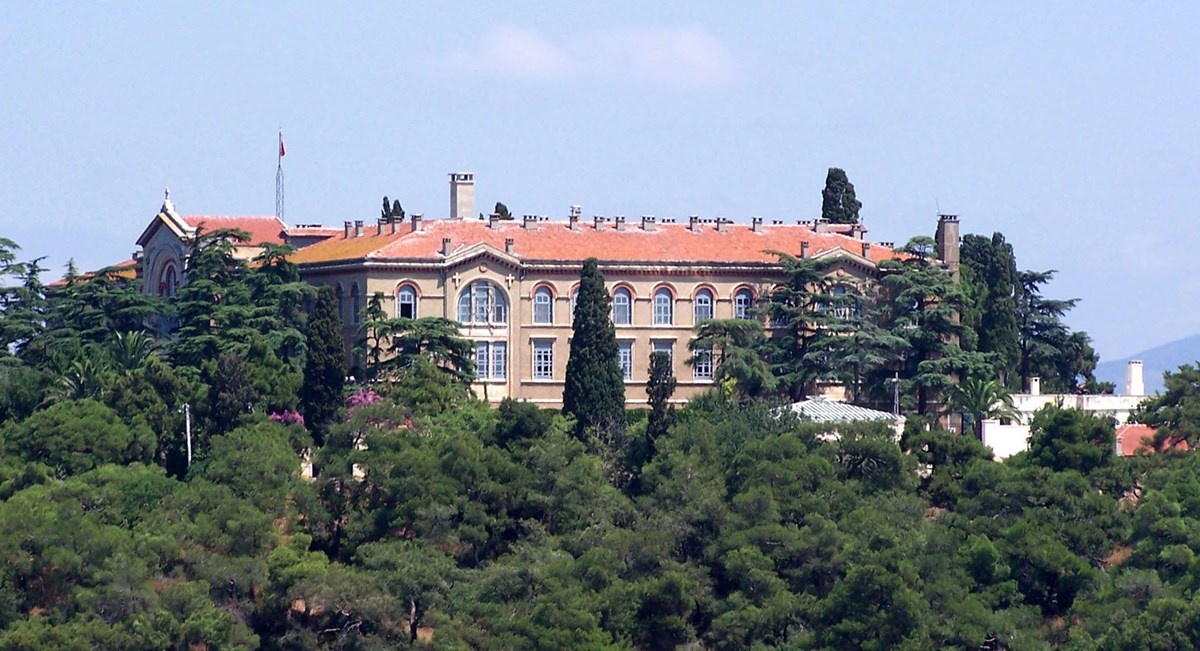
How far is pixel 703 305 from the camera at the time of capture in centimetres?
9606

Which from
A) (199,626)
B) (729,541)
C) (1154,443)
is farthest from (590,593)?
(1154,443)

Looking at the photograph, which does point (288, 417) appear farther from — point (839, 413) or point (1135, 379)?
point (1135, 379)

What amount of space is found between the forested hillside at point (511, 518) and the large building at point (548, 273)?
2.82 m

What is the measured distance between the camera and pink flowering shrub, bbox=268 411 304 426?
84.4 metres

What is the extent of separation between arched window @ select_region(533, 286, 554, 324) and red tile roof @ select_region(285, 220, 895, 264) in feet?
3.90

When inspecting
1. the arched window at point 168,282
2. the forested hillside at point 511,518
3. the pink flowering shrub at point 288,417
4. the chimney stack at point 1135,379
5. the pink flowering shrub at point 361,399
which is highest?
the arched window at point 168,282

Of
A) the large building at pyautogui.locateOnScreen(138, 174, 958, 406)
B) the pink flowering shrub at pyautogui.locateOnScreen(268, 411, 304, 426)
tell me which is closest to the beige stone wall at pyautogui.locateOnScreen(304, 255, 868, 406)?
the large building at pyautogui.locateOnScreen(138, 174, 958, 406)

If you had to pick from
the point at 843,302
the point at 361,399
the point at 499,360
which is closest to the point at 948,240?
the point at 843,302

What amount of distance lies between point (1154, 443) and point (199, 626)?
105 feet

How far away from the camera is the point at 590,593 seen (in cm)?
7344

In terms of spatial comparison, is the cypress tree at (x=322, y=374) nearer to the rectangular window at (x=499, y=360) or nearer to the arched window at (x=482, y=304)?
the arched window at (x=482, y=304)

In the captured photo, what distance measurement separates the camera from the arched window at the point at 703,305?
95.9 meters

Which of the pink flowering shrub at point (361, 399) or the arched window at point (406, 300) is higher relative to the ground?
the arched window at point (406, 300)

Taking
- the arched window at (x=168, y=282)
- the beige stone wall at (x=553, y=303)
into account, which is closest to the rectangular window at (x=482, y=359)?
the beige stone wall at (x=553, y=303)
